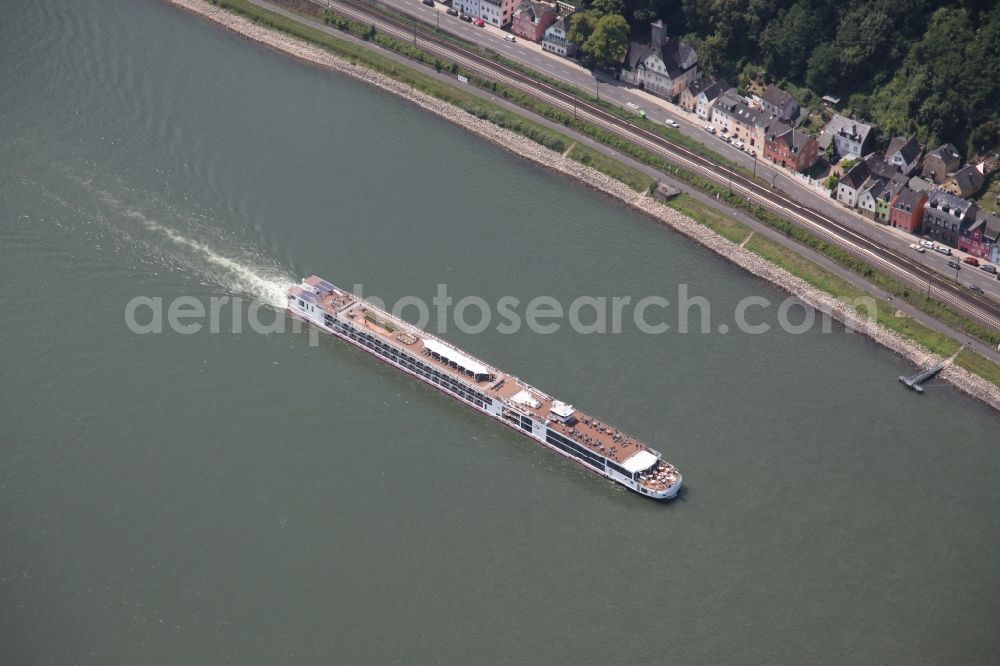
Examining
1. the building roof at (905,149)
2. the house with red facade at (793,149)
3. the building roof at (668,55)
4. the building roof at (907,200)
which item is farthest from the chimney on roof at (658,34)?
the building roof at (907,200)

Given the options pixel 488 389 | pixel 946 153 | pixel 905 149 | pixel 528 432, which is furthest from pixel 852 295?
pixel 488 389

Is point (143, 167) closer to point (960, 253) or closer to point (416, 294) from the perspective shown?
point (416, 294)

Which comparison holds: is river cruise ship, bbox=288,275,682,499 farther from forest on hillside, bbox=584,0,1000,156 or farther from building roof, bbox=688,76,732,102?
forest on hillside, bbox=584,0,1000,156

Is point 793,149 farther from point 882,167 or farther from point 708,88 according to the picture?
point 708,88

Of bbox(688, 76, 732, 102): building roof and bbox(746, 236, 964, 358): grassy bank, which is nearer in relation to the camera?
bbox(746, 236, 964, 358): grassy bank

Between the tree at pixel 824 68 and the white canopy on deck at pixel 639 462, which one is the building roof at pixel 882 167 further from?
the white canopy on deck at pixel 639 462

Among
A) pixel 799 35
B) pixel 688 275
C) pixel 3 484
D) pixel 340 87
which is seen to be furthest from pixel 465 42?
pixel 3 484

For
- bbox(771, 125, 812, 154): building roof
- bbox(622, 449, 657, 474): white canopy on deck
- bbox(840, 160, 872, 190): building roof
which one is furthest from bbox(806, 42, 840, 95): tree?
bbox(622, 449, 657, 474): white canopy on deck
